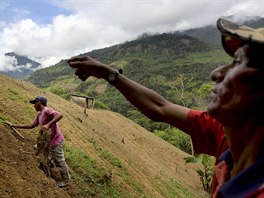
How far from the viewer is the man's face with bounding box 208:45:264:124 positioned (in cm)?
126

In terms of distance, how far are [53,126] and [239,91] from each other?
17.1 feet

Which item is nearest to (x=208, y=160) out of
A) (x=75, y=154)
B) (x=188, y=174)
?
(x=188, y=174)

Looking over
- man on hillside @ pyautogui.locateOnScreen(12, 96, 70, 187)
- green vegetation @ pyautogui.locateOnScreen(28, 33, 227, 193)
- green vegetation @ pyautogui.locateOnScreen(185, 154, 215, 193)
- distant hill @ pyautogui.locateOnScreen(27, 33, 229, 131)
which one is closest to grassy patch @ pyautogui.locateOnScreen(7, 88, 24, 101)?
man on hillside @ pyautogui.locateOnScreen(12, 96, 70, 187)

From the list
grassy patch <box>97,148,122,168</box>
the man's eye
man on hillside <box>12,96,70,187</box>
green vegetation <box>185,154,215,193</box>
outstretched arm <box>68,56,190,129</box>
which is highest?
the man's eye

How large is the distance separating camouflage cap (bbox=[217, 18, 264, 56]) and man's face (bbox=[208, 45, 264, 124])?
7 centimetres

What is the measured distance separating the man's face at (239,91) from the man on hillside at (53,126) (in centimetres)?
475

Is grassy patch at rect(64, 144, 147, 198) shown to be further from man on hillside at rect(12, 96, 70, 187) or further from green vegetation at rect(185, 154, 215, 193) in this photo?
green vegetation at rect(185, 154, 215, 193)

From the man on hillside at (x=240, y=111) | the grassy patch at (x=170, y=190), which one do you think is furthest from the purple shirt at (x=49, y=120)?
the grassy patch at (x=170, y=190)

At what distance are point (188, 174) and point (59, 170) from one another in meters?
14.9

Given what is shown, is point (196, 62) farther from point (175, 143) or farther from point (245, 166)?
point (245, 166)

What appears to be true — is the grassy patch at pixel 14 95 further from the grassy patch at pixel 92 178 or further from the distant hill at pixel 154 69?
the distant hill at pixel 154 69

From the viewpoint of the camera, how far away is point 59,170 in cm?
647

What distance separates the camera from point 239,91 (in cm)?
129

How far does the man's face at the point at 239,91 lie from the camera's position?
1265 mm
